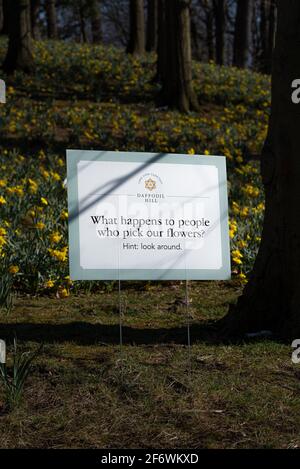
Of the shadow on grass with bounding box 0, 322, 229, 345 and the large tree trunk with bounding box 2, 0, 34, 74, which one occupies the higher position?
the large tree trunk with bounding box 2, 0, 34, 74

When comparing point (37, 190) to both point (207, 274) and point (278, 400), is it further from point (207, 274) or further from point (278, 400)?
point (278, 400)

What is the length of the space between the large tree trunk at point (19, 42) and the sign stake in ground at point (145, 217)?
12.2m

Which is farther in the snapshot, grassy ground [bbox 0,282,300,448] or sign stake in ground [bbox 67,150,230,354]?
sign stake in ground [bbox 67,150,230,354]

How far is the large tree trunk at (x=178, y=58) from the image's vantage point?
42.5ft

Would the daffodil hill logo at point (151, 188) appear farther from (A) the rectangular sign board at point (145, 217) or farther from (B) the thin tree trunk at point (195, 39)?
(B) the thin tree trunk at point (195, 39)

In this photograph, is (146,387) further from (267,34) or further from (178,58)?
(267,34)

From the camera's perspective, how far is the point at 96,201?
12.7 feet

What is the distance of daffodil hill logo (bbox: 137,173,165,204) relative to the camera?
3984 millimetres

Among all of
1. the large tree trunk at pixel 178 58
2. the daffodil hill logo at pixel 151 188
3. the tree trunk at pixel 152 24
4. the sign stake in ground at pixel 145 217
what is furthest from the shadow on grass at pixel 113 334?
the tree trunk at pixel 152 24

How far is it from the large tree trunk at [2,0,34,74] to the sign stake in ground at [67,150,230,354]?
12.2 metres

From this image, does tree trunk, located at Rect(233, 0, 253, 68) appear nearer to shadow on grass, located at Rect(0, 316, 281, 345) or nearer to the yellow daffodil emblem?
shadow on grass, located at Rect(0, 316, 281, 345)

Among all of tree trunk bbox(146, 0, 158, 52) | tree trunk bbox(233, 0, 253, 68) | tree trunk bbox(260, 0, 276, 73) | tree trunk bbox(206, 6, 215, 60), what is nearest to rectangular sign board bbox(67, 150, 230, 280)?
tree trunk bbox(233, 0, 253, 68)

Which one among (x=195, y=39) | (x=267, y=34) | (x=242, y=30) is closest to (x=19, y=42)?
(x=242, y=30)

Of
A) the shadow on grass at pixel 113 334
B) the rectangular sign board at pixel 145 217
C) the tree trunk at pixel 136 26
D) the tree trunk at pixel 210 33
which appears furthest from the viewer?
the tree trunk at pixel 210 33
